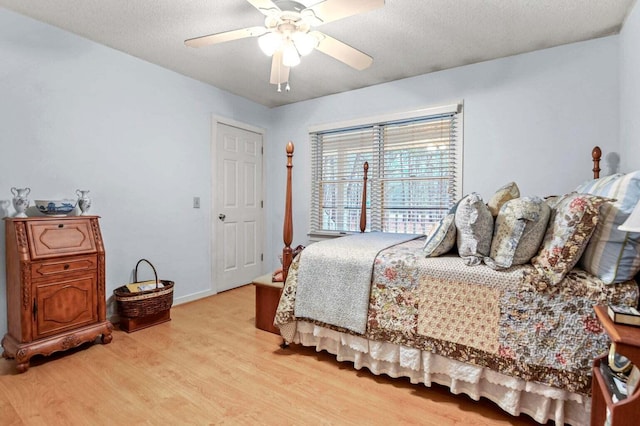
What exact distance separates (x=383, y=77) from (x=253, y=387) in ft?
10.6

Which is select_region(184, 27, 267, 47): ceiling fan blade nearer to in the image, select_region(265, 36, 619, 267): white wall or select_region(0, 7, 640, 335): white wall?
select_region(0, 7, 640, 335): white wall

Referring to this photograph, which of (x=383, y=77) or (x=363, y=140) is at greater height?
(x=383, y=77)

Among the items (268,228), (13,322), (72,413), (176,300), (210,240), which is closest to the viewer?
(72,413)

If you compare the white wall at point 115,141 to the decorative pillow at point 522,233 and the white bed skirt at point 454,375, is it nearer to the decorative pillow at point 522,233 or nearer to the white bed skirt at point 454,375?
the white bed skirt at point 454,375

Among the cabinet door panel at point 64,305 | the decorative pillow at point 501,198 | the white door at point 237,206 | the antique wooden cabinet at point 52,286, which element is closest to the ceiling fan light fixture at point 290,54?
the decorative pillow at point 501,198

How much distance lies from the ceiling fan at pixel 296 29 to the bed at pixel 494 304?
4.21 feet

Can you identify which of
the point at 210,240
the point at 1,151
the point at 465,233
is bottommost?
the point at 210,240

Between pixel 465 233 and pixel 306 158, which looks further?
pixel 306 158

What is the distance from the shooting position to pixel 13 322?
7.29ft

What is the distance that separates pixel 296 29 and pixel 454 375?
7.32 ft

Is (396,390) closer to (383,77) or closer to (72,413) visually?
(72,413)

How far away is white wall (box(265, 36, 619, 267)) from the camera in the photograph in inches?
105

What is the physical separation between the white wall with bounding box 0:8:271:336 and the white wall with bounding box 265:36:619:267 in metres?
2.35

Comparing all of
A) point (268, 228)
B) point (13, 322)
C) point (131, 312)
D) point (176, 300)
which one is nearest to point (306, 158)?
point (268, 228)
